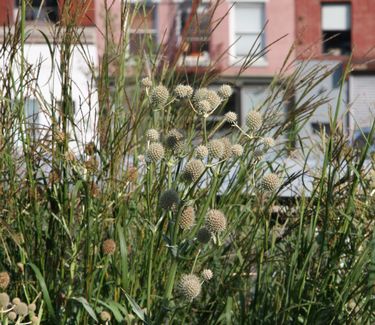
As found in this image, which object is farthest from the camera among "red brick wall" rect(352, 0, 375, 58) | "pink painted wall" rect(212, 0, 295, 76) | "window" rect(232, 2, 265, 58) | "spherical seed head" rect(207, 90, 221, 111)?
"window" rect(232, 2, 265, 58)

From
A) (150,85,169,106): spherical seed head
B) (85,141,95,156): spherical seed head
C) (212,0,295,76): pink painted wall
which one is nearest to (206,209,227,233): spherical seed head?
(150,85,169,106): spherical seed head

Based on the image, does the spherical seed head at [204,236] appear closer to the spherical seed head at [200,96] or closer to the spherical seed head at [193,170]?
the spherical seed head at [193,170]

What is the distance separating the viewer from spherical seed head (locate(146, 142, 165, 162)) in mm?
2102

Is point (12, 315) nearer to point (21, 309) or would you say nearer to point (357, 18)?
point (21, 309)

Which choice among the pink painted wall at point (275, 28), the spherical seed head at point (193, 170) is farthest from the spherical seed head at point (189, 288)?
the pink painted wall at point (275, 28)

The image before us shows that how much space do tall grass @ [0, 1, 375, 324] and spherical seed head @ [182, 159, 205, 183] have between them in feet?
0.23

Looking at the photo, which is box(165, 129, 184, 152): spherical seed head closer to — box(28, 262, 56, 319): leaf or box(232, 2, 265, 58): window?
box(28, 262, 56, 319): leaf

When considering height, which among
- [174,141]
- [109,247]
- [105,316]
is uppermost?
[174,141]

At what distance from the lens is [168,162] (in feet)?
6.82

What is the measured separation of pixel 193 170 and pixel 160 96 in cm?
27

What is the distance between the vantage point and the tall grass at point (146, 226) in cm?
223

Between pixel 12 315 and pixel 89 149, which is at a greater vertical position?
pixel 89 149

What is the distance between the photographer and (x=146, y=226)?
88.0 inches

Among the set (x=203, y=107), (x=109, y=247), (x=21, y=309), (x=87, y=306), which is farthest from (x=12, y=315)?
(x=203, y=107)
